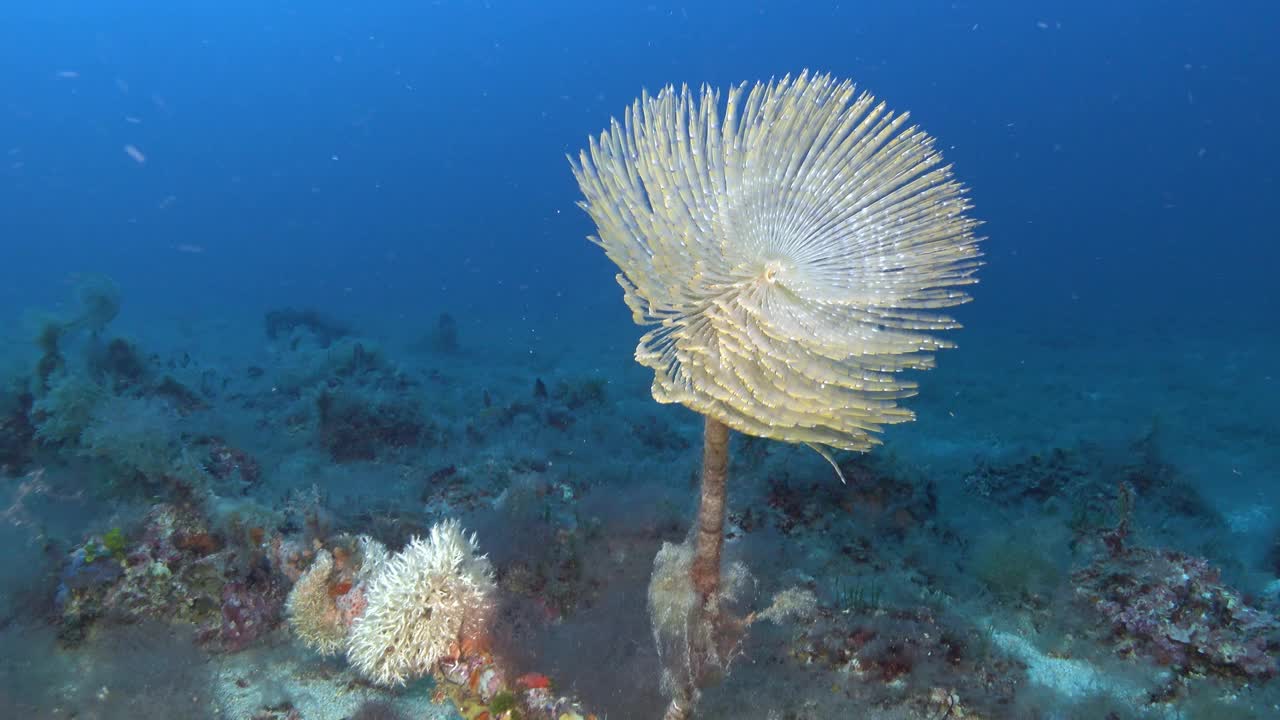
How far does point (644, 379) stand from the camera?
16.8m

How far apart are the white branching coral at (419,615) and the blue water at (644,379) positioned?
0.28m

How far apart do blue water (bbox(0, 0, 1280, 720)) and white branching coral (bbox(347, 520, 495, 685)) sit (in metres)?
0.28

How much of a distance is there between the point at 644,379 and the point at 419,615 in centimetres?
1350

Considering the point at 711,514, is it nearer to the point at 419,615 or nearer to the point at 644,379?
the point at 419,615

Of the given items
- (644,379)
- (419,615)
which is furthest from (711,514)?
(644,379)

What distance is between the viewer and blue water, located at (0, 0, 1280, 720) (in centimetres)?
375

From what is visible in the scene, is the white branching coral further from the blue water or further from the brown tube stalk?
the brown tube stalk

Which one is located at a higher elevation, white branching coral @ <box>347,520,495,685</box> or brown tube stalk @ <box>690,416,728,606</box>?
brown tube stalk @ <box>690,416,728,606</box>

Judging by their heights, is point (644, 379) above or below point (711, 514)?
above

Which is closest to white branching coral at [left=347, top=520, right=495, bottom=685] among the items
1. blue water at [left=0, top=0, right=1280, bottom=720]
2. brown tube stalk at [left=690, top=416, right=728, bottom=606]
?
blue water at [left=0, top=0, right=1280, bottom=720]

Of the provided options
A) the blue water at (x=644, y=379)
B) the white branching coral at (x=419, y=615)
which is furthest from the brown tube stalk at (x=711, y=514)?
the white branching coral at (x=419, y=615)

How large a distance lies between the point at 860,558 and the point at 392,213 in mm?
103390

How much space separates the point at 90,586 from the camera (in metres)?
4.31

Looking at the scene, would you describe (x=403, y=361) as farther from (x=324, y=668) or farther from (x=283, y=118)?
(x=283, y=118)
